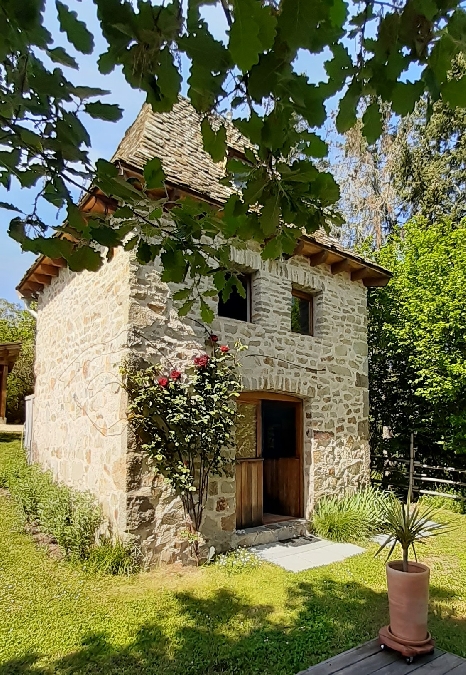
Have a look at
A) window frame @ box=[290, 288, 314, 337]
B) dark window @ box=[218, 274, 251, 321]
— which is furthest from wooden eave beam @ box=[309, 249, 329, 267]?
dark window @ box=[218, 274, 251, 321]

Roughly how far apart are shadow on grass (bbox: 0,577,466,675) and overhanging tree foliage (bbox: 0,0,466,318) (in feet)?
10.3

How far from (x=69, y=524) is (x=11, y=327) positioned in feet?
67.8

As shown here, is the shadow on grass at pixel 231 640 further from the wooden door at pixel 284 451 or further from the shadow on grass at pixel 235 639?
the wooden door at pixel 284 451

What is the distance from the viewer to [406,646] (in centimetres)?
331

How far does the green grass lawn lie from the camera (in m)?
→ 3.56

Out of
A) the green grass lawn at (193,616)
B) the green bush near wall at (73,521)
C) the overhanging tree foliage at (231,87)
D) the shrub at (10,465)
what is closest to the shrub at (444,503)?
the green grass lawn at (193,616)

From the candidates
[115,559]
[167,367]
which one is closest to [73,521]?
[115,559]

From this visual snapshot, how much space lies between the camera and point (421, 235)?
9578 millimetres

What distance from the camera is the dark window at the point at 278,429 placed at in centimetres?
745

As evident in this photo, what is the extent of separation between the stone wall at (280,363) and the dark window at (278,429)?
0.91 feet

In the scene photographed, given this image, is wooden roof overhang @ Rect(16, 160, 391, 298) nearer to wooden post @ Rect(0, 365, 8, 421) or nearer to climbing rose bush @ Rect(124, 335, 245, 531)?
climbing rose bush @ Rect(124, 335, 245, 531)

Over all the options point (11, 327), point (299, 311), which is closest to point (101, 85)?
point (299, 311)

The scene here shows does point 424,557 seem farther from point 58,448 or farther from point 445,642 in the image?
point 58,448

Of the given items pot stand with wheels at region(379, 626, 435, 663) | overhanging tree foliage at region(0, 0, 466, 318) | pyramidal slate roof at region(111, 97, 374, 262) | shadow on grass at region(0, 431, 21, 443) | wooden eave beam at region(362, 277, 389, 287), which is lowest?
pot stand with wheels at region(379, 626, 435, 663)
